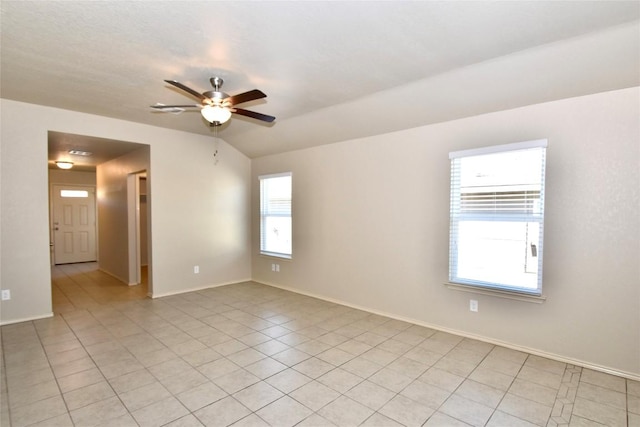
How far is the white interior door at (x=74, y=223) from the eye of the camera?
823 centimetres

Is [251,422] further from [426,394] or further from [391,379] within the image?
[426,394]

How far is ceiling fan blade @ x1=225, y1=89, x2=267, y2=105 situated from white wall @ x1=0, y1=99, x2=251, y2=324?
2.83 meters

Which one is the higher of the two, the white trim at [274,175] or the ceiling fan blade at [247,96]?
the ceiling fan blade at [247,96]

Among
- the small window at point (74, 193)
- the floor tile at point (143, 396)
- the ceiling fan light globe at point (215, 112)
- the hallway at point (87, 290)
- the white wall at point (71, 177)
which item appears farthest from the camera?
the small window at point (74, 193)

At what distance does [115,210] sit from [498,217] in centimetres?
670

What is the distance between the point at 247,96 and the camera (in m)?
2.70

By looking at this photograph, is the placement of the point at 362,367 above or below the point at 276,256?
below

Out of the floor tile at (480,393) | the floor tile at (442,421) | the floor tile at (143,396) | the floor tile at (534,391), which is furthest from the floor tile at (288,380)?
the floor tile at (534,391)

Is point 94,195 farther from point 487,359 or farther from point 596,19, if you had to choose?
point 596,19

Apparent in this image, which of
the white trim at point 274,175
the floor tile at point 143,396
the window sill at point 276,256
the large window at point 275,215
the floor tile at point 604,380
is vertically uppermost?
the white trim at point 274,175

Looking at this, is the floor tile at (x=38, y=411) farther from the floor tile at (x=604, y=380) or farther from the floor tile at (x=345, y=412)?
the floor tile at (x=604, y=380)

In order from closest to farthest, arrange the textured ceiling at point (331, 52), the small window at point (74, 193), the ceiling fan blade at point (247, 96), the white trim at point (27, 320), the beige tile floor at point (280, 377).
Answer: the textured ceiling at point (331, 52) < the beige tile floor at point (280, 377) < the ceiling fan blade at point (247, 96) < the white trim at point (27, 320) < the small window at point (74, 193)

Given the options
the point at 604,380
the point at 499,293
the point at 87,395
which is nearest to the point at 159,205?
the point at 87,395

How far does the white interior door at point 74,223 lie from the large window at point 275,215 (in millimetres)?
5825
